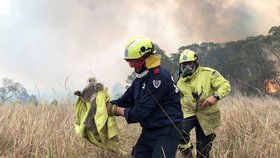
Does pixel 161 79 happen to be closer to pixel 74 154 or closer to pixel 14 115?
pixel 74 154

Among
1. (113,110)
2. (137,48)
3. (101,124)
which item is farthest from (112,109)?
(137,48)

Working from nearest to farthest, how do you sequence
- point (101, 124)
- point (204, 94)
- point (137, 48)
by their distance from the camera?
point (137, 48)
point (101, 124)
point (204, 94)

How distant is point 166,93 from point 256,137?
1.96 meters

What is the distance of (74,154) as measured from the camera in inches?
204

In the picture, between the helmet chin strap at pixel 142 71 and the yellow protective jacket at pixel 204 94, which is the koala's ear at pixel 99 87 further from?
the yellow protective jacket at pixel 204 94

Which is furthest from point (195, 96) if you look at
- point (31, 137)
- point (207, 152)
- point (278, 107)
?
point (31, 137)

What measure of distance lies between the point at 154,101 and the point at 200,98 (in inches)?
84.5

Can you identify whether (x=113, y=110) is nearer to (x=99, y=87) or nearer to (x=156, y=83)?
(x=99, y=87)

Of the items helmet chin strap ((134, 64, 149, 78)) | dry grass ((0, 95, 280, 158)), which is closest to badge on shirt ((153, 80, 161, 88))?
helmet chin strap ((134, 64, 149, 78))

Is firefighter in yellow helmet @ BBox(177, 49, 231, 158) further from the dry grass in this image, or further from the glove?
the glove

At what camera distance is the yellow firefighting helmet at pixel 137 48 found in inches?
161

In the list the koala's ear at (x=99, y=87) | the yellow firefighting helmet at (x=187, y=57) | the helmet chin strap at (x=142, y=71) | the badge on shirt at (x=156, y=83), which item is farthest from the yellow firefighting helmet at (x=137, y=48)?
the yellow firefighting helmet at (x=187, y=57)

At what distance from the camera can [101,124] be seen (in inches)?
172

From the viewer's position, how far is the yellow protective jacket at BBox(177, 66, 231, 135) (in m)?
6.07
